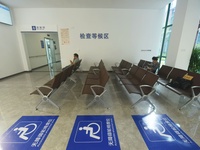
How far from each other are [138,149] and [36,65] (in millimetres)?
7306

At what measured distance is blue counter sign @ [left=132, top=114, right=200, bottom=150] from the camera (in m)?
1.56

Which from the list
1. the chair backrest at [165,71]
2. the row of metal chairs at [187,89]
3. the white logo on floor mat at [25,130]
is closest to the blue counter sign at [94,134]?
the white logo on floor mat at [25,130]

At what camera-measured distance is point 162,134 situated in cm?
175

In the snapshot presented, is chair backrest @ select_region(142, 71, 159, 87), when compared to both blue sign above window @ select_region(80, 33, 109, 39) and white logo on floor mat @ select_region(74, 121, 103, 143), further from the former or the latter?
blue sign above window @ select_region(80, 33, 109, 39)

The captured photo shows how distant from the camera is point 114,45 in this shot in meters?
5.58

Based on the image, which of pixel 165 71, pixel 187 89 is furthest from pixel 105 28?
pixel 187 89

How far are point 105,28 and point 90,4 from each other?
123cm

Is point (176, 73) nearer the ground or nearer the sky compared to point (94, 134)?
nearer the sky

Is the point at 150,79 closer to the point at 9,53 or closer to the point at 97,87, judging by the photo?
the point at 97,87

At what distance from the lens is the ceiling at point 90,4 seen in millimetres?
4355

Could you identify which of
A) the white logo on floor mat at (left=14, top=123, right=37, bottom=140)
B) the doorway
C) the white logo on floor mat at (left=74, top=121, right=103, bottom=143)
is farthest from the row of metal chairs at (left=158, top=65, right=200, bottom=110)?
the doorway

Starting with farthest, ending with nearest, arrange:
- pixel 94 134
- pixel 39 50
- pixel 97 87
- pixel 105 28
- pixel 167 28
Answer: pixel 39 50
pixel 105 28
pixel 167 28
pixel 97 87
pixel 94 134

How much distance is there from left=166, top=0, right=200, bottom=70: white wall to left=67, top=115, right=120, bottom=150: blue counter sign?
11.2 feet

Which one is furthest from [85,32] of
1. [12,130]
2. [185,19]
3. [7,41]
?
[12,130]
